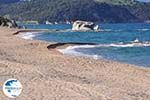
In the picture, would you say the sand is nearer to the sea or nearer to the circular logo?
the circular logo

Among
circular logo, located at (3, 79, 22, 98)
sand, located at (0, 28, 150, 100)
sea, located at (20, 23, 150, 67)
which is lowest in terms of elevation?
sea, located at (20, 23, 150, 67)

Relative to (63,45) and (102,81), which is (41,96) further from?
(63,45)

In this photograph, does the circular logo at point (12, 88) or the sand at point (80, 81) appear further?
the sand at point (80, 81)

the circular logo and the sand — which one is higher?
the circular logo

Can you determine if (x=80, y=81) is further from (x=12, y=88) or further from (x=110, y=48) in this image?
(x=110, y=48)

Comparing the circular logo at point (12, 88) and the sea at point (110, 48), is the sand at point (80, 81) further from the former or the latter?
the sea at point (110, 48)

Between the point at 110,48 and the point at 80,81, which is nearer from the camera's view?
the point at 80,81

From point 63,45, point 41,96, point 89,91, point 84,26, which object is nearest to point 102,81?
point 89,91

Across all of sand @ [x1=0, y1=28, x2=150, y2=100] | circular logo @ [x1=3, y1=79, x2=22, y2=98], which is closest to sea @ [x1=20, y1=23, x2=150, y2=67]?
sand @ [x1=0, y1=28, x2=150, y2=100]

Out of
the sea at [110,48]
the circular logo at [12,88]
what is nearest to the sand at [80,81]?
the circular logo at [12,88]

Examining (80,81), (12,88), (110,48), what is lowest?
(110,48)

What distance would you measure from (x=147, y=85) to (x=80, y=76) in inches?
108

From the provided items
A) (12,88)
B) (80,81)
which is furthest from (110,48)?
(12,88)

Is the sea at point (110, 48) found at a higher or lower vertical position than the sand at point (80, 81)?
lower
